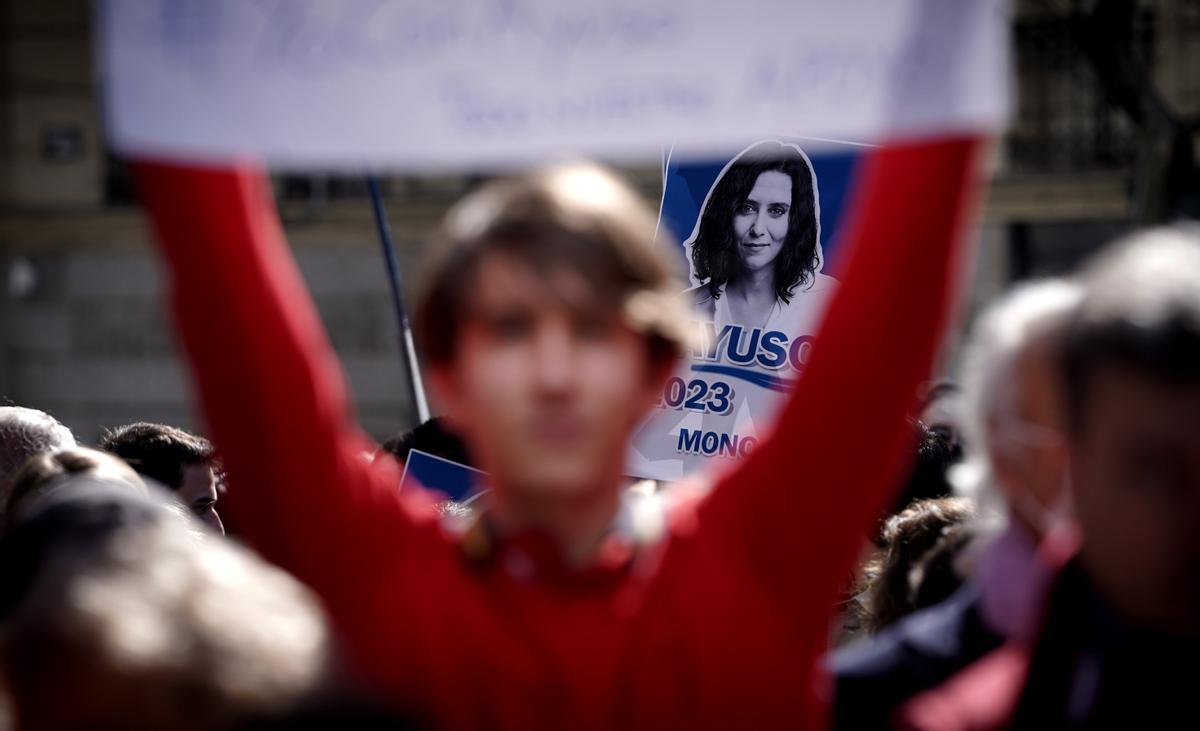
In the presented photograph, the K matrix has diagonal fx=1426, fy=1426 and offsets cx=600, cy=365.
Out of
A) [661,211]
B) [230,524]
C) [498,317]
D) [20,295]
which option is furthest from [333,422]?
[20,295]

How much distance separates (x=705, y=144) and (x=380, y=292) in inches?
411

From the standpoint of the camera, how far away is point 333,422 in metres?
1.31

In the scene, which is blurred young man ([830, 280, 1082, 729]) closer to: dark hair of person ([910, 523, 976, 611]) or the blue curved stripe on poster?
dark hair of person ([910, 523, 976, 611])

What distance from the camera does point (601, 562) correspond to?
1288 millimetres

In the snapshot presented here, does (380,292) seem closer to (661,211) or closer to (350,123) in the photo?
(661,211)

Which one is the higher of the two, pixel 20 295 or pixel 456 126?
pixel 456 126

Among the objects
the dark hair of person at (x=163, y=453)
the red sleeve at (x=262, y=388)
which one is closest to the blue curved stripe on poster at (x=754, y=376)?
the dark hair of person at (x=163, y=453)

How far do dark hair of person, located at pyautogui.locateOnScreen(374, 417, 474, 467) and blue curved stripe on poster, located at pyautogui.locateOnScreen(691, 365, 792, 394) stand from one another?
737mm

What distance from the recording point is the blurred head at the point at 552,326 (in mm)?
1242

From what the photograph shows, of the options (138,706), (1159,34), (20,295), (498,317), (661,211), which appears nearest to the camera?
(138,706)

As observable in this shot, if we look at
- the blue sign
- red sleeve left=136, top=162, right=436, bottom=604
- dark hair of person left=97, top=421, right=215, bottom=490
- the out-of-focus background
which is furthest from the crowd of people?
the out-of-focus background

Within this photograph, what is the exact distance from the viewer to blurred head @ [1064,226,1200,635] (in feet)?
3.88

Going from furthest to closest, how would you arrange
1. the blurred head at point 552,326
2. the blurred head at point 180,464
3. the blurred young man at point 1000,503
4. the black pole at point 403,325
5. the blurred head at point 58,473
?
the black pole at point 403,325, the blurred head at point 180,464, the blurred head at point 58,473, the blurred young man at point 1000,503, the blurred head at point 552,326

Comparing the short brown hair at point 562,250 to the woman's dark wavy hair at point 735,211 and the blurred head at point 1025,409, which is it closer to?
the blurred head at point 1025,409
